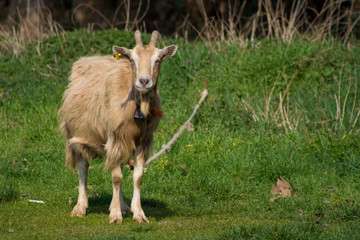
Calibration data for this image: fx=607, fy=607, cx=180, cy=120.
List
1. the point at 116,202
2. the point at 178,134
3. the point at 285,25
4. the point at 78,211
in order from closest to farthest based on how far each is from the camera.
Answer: the point at 116,202, the point at 78,211, the point at 178,134, the point at 285,25

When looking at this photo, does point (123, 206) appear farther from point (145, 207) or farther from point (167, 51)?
point (167, 51)

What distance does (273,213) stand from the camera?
7844 mm

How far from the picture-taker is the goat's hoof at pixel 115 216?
737 cm

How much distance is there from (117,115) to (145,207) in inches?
63.1

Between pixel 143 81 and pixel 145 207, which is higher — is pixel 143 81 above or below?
above

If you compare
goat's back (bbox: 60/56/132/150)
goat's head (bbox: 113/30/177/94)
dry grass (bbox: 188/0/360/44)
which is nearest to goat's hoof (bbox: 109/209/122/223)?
goat's back (bbox: 60/56/132/150)

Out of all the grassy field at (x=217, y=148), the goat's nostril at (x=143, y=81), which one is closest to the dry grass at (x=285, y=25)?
the grassy field at (x=217, y=148)

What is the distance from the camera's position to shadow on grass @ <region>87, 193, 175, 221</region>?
793cm

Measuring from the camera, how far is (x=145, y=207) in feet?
27.6

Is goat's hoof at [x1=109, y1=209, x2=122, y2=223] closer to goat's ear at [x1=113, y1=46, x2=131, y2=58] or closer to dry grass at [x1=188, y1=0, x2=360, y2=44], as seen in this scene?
goat's ear at [x1=113, y1=46, x2=131, y2=58]

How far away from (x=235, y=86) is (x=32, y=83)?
4.20 meters

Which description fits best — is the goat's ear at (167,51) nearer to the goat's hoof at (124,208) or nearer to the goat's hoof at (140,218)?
the goat's hoof at (140,218)

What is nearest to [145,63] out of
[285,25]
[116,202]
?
[116,202]

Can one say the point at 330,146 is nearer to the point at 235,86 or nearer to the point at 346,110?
the point at 346,110
